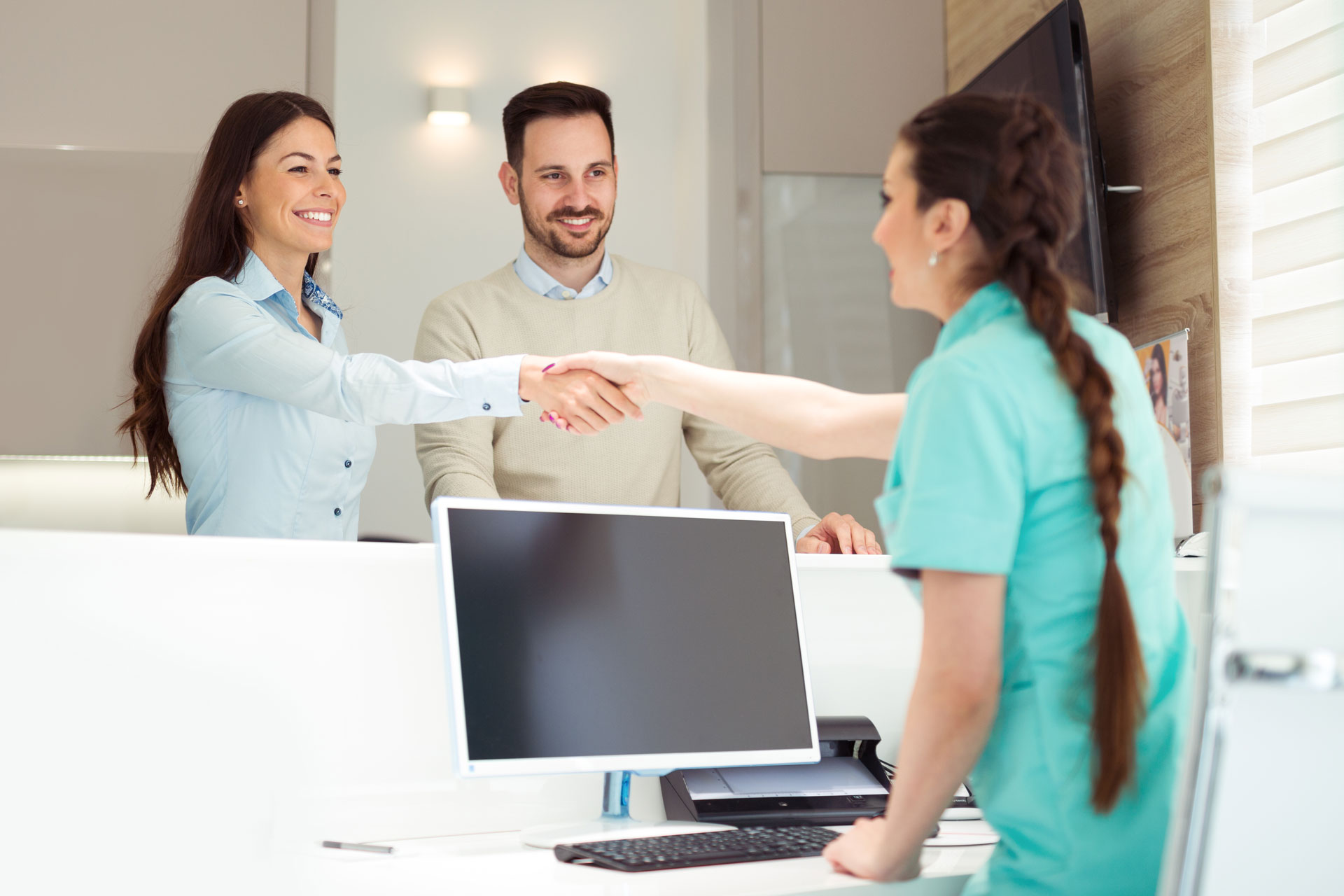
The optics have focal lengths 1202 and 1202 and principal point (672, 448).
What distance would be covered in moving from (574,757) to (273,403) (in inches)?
38.3

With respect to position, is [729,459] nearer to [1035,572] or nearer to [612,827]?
[612,827]

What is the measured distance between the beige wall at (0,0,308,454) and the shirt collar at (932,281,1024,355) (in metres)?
2.78

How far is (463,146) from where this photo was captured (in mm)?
4141

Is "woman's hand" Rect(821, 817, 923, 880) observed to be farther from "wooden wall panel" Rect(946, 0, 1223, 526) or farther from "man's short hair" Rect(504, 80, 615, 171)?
"man's short hair" Rect(504, 80, 615, 171)

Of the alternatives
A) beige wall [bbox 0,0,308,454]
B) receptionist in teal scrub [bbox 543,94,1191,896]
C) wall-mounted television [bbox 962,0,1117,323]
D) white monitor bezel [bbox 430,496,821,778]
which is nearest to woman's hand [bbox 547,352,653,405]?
white monitor bezel [bbox 430,496,821,778]

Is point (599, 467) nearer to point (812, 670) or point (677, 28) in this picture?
point (812, 670)

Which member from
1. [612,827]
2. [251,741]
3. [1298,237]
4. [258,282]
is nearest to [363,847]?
[251,741]

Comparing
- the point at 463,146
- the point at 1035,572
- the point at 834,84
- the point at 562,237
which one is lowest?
the point at 1035,572

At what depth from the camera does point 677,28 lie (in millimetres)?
4336

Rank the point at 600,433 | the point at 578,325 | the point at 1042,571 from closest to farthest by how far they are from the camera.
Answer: the point at 1042,571 < the point at 600,433 < the point at 578,325

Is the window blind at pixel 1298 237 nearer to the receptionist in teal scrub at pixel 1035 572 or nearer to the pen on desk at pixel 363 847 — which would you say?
the receptionist in teal scrub at pixel 1035 572

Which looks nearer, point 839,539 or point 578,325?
point 839,539

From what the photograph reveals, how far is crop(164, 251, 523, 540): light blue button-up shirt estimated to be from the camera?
2031 millimetres

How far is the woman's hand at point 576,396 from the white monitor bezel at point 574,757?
43cm
